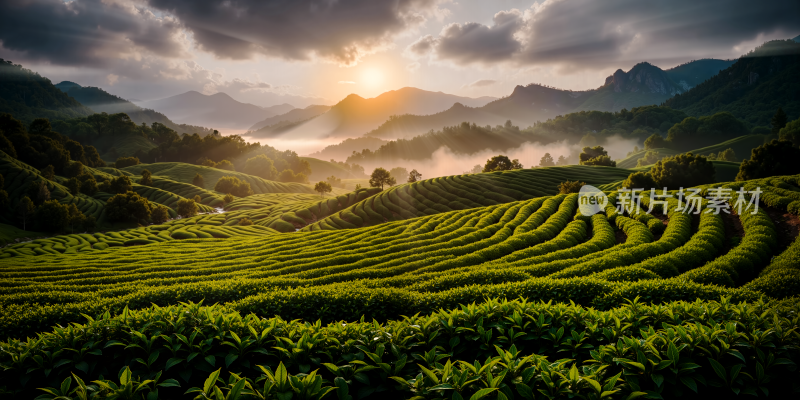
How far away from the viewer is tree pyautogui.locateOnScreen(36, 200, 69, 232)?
71.1m

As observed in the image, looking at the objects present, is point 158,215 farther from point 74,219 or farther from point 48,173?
point 48,173

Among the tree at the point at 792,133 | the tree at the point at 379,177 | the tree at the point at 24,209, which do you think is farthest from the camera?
the tree at the point at 792,133

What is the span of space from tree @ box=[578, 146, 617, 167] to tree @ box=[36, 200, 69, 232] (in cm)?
15027

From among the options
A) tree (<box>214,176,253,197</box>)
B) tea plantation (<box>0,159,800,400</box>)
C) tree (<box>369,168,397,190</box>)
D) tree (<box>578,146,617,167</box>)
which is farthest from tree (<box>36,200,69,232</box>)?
tree (<box>578,146,617,167</box>)

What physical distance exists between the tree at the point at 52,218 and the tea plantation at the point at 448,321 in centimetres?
5799

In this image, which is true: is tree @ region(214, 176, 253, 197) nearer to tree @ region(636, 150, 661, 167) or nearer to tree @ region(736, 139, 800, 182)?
tree @ region(736, 139, 800, 182)

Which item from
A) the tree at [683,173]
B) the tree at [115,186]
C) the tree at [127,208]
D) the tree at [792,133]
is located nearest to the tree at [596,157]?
the tree at [792,133]

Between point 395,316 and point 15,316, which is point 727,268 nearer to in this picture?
point 395,316

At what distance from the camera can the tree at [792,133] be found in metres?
114

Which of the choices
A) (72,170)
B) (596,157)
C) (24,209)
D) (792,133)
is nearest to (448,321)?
(24,209)

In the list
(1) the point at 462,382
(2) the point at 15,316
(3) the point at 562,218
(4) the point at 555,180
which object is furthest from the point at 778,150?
(2) the point at 15,316

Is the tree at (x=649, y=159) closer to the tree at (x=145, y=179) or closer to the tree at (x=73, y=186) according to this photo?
the tree at (x=73, y=186)

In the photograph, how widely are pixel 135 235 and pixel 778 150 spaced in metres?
110

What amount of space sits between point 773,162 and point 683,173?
11.6m
